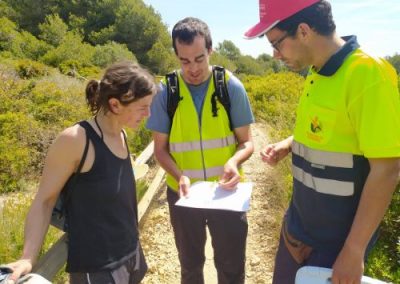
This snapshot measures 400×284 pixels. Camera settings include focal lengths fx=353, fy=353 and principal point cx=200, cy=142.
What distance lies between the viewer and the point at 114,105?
5.91 feet

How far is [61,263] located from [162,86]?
1.28 m

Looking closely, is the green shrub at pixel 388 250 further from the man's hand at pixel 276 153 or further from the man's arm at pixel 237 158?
the man's arm at pixel 237 158

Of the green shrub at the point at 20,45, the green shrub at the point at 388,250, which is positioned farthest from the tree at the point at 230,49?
the green shrub at the point at 388,250

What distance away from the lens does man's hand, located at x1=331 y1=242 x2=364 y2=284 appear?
139 centimetres

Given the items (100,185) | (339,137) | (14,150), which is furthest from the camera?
(14,150)

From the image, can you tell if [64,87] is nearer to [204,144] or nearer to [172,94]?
[172,94]

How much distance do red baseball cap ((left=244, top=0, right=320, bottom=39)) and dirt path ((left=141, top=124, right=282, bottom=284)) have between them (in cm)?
267

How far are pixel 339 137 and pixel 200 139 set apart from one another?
109cm

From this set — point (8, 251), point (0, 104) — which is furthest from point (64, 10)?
point (8, 251)

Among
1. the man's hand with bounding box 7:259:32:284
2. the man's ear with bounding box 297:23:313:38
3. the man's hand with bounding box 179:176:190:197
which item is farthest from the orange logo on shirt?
the man's hand with bounding box 7:259:32:284

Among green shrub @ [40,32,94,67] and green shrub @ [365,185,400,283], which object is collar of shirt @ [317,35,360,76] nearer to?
green shrub @ [365,185,400,283]

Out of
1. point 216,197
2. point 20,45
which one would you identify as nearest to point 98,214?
point 216,197

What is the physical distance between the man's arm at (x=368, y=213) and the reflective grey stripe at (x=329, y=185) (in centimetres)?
16

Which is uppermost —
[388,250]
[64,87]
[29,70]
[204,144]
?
[29,70]
